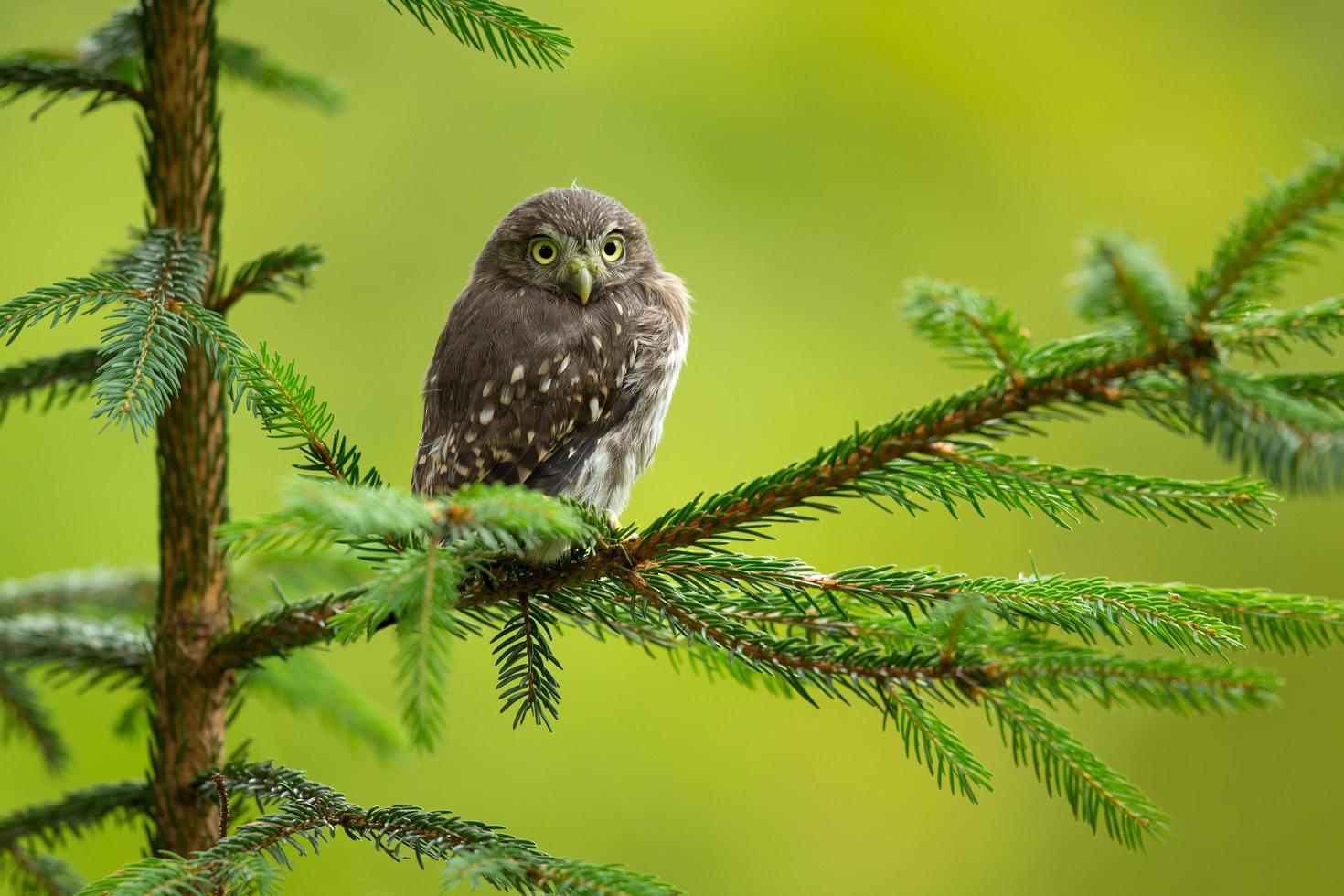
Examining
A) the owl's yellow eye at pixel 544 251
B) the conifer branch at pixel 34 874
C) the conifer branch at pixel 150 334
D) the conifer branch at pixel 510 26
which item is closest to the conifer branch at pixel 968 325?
the conifer branch at pixel 510 26

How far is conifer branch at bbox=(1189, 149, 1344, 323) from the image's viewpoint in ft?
2.81

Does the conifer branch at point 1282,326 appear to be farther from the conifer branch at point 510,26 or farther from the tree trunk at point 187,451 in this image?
the tree trunk at point 187,451

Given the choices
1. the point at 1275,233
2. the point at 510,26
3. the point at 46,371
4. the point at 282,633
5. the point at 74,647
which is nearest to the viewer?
the point at 1275,233

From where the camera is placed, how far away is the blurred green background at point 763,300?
13.2 ft

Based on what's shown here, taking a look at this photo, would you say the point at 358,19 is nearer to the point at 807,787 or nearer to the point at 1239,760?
the point at 807,787

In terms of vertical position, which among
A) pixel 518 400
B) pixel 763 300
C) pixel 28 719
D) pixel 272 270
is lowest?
pixel 28 719

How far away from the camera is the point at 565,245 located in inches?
85.7

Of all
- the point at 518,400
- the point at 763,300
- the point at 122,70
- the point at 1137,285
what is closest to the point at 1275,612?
the point at 1137,285

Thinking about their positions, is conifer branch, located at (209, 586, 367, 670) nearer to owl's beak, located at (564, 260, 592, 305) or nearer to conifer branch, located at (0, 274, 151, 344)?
conifer branch, located at (0, 274, 151, 344)

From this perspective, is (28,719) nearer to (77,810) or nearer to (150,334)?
(77,810)

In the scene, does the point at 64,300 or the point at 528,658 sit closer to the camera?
the point at 64,300

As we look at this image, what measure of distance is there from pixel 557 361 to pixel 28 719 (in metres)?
1.22

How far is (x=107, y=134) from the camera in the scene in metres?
4.62

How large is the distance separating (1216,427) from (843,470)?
1.21 feet
